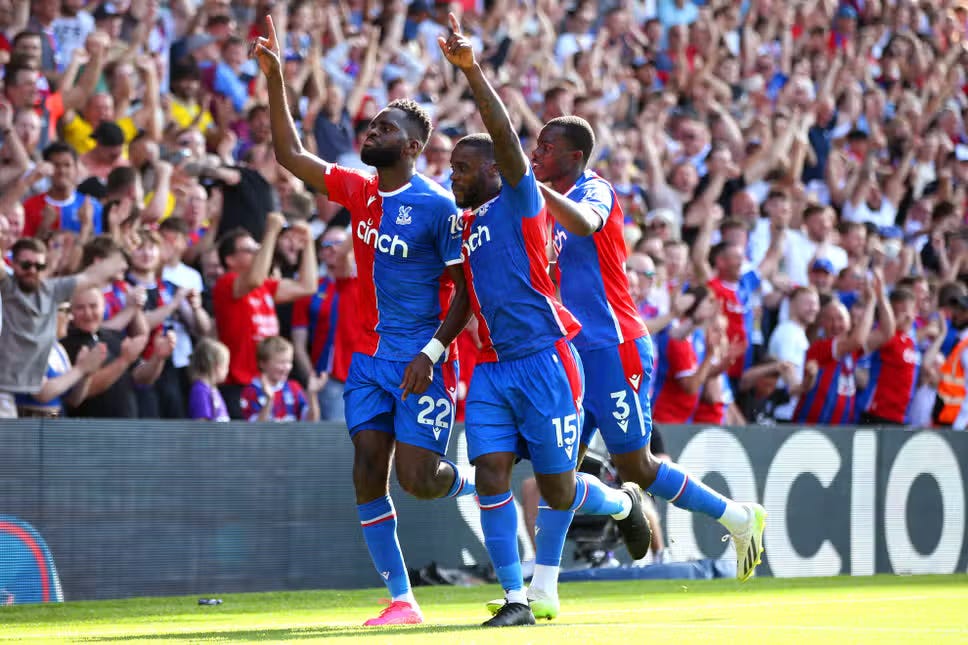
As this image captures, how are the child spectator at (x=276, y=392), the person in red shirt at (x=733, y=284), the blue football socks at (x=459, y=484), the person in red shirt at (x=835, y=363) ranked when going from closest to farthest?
the blue football socks at (x=459, y=484)
the child spectator at (x=276, y=392)
the person in red shirt at (x=733, y=284)
the person in red shirt at (x=835, y=363)

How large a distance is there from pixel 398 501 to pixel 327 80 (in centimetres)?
600

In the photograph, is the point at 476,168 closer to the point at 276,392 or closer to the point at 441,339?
the point at 441,339

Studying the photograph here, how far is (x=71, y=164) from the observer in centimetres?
1172

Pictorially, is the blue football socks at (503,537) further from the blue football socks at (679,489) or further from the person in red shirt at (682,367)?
the person in red shirt at (682,367)

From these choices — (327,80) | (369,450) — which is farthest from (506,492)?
(327,80)

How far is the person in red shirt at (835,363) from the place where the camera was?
48.3 feet

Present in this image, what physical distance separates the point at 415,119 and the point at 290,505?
13.0 ft

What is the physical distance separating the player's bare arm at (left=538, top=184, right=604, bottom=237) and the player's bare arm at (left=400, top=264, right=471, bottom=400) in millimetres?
596

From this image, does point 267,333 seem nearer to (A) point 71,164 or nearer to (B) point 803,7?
(A) point 71,164

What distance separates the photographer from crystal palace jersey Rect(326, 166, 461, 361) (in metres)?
7.73

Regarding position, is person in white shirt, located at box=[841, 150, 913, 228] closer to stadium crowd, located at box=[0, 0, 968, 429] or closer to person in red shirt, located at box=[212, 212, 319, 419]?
stadium crowd, located at box=[0, 0, 968, 429]

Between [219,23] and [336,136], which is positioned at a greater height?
[219,23]

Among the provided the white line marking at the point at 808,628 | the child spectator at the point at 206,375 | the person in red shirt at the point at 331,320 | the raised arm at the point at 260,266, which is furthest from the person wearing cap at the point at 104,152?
the white line marking at the point at 808,628

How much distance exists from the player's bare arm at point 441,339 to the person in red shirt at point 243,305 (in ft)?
13.9
